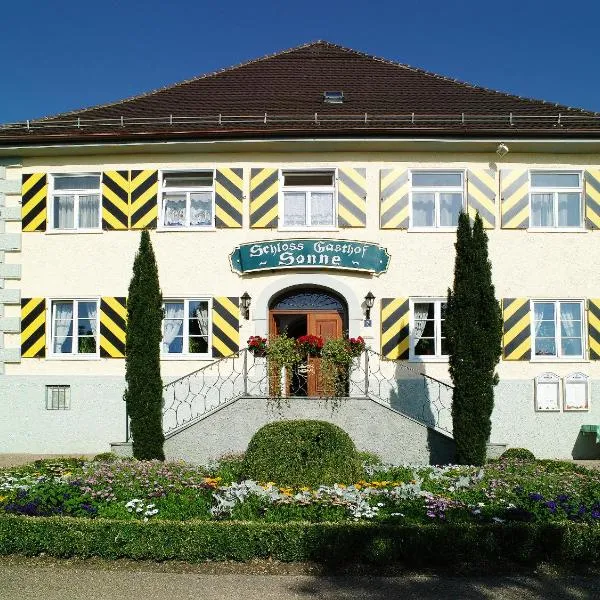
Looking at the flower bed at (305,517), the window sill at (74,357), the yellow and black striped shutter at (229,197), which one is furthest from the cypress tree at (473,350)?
the window sill at (74,357)

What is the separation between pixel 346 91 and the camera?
17516 millimetres

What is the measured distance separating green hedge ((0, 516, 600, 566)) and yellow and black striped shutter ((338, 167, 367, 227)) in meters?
8.91

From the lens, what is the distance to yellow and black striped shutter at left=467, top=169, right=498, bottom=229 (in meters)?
15.1

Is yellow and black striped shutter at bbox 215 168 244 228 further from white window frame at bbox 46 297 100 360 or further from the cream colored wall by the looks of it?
white window frame at bbox 46 297 100 360

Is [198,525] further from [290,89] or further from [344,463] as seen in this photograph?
[290,89]

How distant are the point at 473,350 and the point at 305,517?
215 inches

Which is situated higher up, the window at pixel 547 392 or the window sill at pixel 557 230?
the window sill at pixel 557 230

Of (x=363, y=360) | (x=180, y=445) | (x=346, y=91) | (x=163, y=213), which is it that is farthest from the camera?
(x=346, y=91)

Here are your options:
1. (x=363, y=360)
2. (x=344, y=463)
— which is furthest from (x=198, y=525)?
(x=363, y=360)

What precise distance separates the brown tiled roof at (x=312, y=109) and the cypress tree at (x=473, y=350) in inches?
156

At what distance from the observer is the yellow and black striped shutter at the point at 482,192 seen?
595 inches

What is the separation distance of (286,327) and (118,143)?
539cm

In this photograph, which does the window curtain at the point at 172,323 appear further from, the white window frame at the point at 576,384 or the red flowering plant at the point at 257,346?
the white window frame at the point at 576,384

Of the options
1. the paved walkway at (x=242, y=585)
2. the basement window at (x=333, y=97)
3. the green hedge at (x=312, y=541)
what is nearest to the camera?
the paved walkway at (x=242, y=585)
